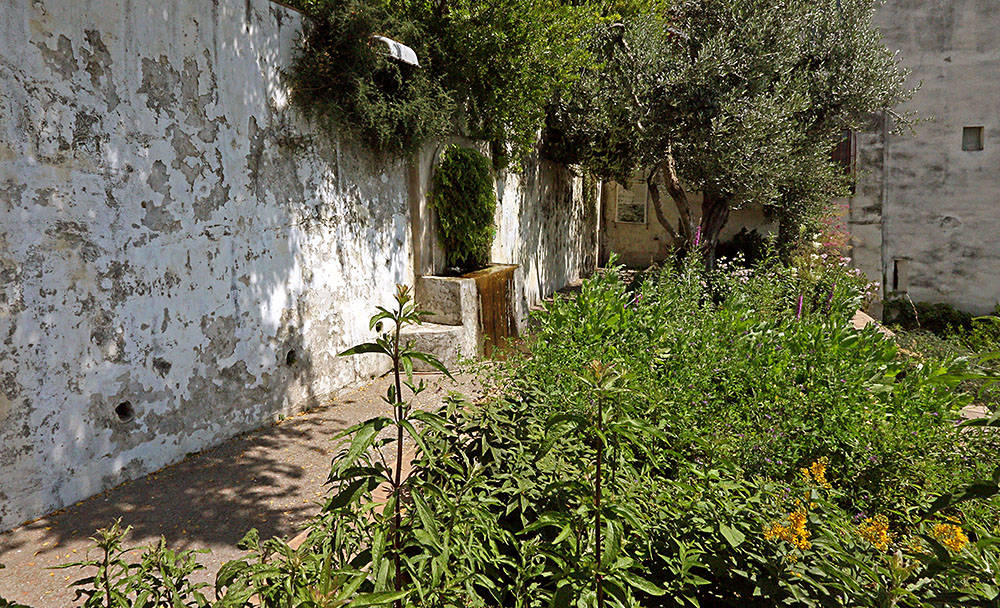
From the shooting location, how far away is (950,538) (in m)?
1.60

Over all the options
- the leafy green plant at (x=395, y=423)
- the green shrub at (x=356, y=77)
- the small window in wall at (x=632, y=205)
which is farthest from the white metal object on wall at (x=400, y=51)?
the small window in wall at (x=632, y=205)

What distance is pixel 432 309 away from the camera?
7008mm

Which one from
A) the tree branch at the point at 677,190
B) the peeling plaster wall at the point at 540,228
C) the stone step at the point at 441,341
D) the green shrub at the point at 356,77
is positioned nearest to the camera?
the green shrub at the point at 356,77

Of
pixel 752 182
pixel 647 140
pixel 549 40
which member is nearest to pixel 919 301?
pixel 752 182

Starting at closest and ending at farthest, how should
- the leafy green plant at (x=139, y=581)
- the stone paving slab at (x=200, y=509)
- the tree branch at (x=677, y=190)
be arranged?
the leafy green plant at (x=139, y=581) → the stone paving slab at (x=200, y=509) → the tree branch at (x=677, y=190)

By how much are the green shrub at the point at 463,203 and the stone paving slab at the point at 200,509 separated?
2.96m

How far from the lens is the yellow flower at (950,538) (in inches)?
61.6

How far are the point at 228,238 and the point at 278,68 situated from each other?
1495 millimetres

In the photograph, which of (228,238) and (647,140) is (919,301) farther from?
(228,238)

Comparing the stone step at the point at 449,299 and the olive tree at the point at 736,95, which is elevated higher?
the olive tree at the point at 736,95

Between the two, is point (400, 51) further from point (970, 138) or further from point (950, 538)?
point (970, 138)

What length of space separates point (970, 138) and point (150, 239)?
1344cm

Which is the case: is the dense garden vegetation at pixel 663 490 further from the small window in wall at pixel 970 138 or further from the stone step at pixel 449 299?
the small window in wall at pixel 970 138

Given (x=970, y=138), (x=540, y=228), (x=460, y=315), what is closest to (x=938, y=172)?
(x=970, y=138)
